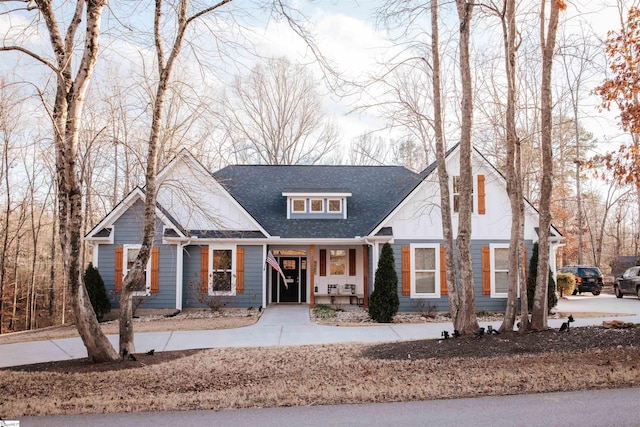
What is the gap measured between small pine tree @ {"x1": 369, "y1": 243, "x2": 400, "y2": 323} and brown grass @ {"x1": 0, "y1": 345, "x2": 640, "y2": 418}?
20.2 ft

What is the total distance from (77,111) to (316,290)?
12785 millimetres

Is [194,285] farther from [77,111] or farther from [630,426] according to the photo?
[630,426]

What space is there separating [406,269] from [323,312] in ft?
10.3

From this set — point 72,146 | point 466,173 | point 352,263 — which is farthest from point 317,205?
point 72,146

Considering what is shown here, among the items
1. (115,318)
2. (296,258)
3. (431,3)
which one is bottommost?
(115,318)

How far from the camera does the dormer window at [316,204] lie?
19.9 meters

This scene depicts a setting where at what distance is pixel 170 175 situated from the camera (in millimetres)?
18203

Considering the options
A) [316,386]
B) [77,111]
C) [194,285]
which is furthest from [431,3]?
[194,285]

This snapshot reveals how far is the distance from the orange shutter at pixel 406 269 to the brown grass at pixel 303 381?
26.5ft

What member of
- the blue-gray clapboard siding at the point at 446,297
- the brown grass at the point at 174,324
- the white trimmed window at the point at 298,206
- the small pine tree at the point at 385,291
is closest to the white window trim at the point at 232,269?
the brown grass at the point at 174,324

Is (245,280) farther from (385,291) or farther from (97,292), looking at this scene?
(385,291)

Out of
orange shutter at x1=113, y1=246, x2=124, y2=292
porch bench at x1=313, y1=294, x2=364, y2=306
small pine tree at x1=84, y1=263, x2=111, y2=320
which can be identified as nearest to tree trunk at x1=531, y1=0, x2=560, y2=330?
porch bench at x1=313, y1=294, x2=364, y2=306

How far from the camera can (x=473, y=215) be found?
57.8ft

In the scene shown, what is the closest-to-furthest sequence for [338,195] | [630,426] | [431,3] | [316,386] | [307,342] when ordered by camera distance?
[630,426] < [316,386] < [431,3] < [307,342] < [338,195]
